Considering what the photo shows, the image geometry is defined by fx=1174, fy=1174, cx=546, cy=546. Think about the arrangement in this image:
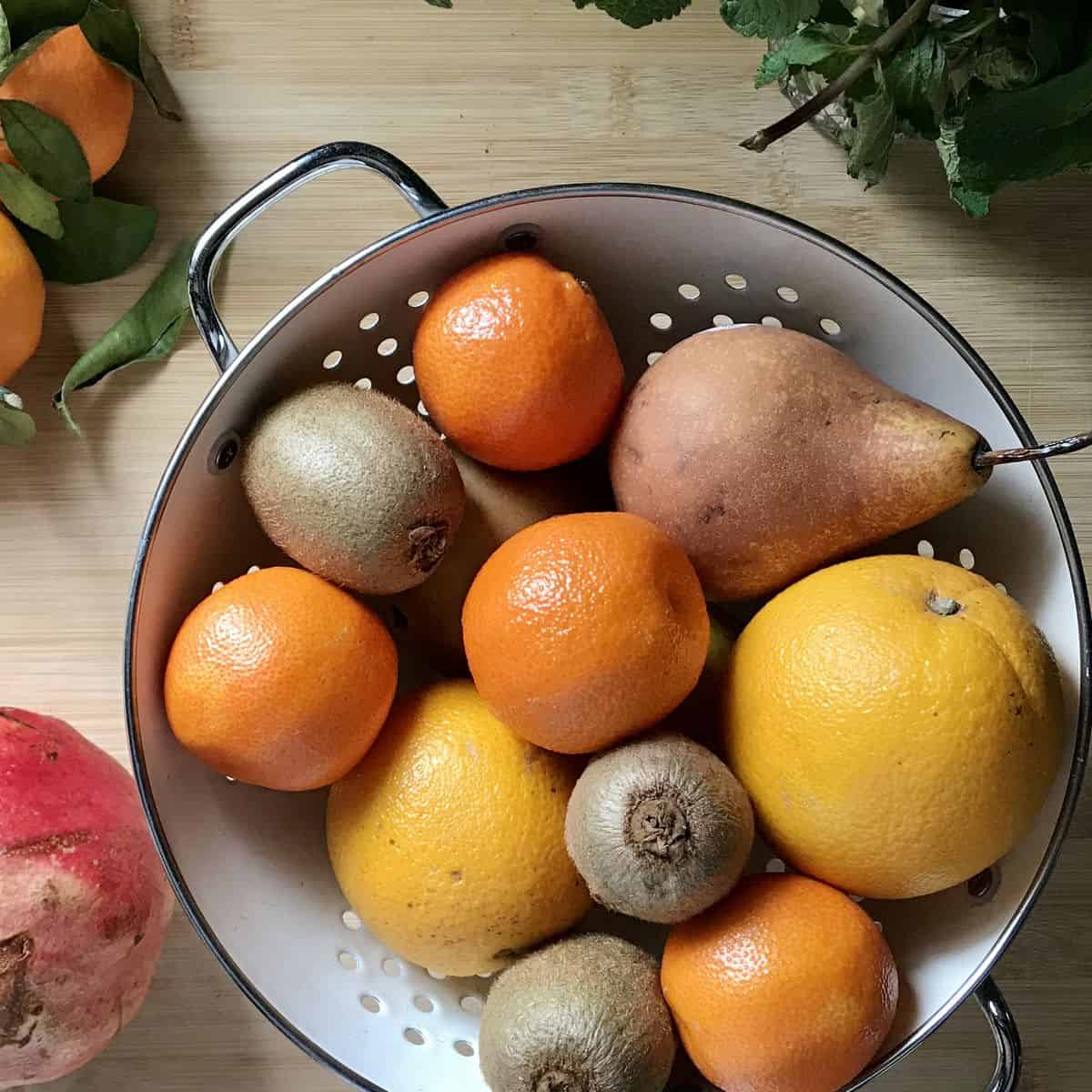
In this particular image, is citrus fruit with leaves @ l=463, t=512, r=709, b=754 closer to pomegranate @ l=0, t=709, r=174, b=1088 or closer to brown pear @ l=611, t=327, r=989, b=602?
brown pear @ l=611, t=327, r=989, b=602

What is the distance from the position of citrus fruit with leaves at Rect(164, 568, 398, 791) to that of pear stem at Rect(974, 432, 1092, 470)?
0.31 meters

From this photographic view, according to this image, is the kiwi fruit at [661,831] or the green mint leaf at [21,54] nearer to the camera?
the kiwi fruit at [661,831]

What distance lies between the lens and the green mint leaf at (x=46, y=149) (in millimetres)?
655

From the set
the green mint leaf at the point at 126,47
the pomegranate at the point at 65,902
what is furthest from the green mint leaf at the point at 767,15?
the pomegranate at the point at 65,902

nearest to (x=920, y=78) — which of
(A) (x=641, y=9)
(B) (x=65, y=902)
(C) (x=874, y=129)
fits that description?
(C) (x=874, y=129)

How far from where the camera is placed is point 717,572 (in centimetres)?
62

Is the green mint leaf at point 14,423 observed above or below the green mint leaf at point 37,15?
below

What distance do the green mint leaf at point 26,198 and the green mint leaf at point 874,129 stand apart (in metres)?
0.45

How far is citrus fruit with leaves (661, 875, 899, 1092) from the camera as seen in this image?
539mm

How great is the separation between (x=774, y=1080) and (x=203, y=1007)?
0.37 metres

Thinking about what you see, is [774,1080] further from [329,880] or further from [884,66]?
[884,66]

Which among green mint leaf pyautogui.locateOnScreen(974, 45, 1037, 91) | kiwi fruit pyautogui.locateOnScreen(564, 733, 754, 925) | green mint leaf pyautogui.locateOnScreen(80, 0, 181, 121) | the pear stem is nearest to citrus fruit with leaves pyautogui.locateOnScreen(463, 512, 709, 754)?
kiwi fruit pyautogui.locateOnScreen(564, 733, 754, 925)

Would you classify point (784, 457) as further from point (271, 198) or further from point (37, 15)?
point (37, 15)

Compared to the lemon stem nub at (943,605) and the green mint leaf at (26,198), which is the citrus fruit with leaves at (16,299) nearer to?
the green mint leaf at (26,198)
